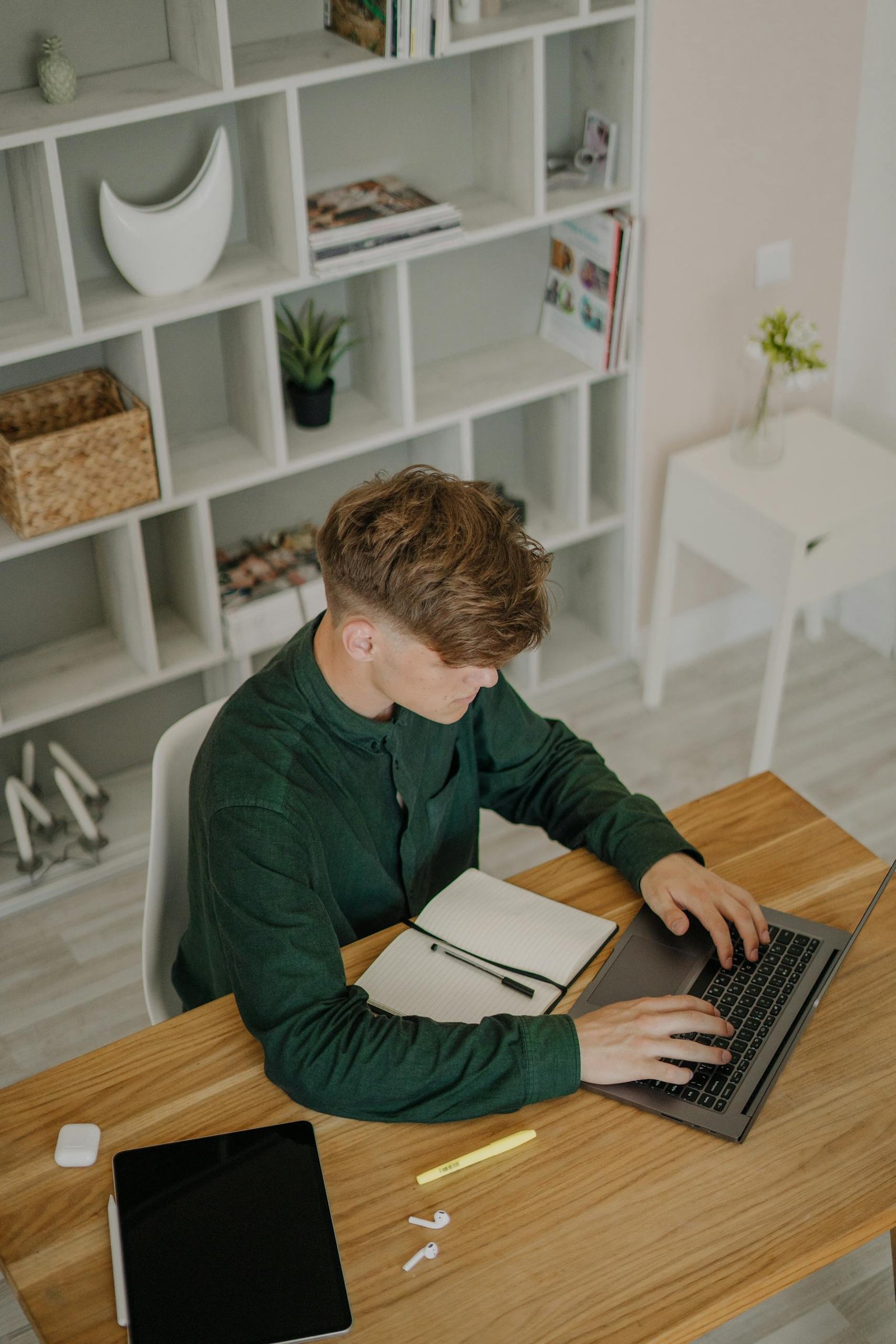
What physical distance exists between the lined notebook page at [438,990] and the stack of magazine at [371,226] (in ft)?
4.96

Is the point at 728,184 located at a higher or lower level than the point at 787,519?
higher

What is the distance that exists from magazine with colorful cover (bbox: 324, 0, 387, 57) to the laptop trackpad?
1703mm

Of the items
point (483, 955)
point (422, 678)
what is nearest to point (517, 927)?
point (483, 955)

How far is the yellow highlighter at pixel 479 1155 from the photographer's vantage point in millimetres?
1337

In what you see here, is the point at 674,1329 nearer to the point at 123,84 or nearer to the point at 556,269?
the point at 123,84

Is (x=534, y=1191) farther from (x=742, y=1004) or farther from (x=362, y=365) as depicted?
(x=362, y=365)

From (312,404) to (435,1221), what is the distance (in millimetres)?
1892

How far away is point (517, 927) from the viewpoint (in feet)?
5.23

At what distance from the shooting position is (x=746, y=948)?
156 cm

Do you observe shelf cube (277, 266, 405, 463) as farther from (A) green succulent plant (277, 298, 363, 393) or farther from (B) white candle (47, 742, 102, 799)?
(B) white candle (47, 742, 102, 799)

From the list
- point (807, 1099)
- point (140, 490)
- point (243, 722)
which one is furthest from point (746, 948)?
point (140, 490)

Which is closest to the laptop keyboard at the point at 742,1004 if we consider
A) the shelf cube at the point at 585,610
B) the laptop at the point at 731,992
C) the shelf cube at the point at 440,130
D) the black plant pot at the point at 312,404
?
the laptop at the point at 731,992

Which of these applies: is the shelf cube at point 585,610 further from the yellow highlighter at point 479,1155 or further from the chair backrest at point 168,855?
the yellow highlighter at point 479,1155

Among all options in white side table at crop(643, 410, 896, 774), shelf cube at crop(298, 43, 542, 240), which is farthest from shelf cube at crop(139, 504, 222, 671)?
white side table at crop(643, 410, 896, 774)
